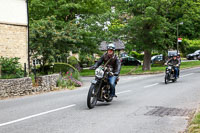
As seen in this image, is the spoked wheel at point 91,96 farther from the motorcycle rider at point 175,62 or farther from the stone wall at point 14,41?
the stone wall at point 14,41

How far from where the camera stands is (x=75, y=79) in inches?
700

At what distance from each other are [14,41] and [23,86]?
209 inches

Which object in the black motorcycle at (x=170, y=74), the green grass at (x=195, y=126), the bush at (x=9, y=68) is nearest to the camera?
the green grass at (x=195, y=126)

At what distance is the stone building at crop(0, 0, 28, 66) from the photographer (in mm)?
16828

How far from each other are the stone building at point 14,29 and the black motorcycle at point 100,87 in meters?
9.90

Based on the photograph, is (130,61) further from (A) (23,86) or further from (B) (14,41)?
(A) (23,86)

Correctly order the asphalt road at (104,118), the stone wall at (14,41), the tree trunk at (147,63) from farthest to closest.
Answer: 1. the tree trunk at (147,63)
2. the stone wall at (14,41)
3. the asphalt road at (104,118)

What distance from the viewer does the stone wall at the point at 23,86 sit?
12554 millimetres

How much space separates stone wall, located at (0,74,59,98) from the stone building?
Answer: 379cm

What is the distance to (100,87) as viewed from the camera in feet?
28.5

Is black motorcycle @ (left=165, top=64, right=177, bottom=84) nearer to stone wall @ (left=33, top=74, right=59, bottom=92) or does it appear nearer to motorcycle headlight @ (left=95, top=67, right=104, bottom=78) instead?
stone wall @ (left=33, top=74, right=59, bottom=92)

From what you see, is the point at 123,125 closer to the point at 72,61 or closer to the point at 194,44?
the point at 72,61

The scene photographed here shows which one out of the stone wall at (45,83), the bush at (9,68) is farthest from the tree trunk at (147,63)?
the bush at (9,68)

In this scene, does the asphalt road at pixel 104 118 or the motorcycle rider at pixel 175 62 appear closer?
the asphalt road at pixel 104 118
